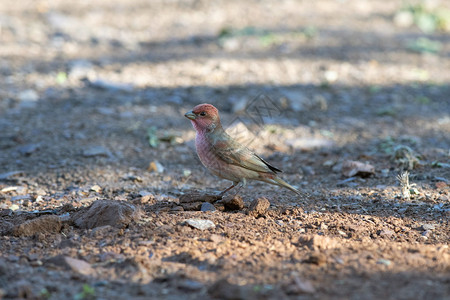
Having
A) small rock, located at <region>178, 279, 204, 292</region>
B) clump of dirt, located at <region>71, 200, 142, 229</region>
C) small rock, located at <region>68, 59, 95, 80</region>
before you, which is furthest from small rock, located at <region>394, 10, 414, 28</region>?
small rock, located at <region>178, 279, 204, 292</region>

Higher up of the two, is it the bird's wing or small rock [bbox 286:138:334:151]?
the bird's wing

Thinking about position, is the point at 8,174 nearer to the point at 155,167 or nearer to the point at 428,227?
the point at 155,167

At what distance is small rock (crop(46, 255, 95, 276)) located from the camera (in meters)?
3.60

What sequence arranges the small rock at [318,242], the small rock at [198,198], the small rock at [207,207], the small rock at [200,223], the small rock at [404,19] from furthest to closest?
the small rock at [404,19] < the small rock at [198,198] < the small rock at [207,207] < the small rock at [200,223] < the small rock at [318,242]

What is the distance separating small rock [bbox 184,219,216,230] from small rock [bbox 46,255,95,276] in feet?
3.17

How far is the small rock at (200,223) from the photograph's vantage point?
14.4 feet

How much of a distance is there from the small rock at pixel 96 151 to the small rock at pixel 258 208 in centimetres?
250

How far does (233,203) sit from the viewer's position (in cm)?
495

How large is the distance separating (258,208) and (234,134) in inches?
97.3

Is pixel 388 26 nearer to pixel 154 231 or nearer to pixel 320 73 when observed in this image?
pixel 320 73

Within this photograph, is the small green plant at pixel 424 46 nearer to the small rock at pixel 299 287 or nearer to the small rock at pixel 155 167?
the small rock at pixel 155 167

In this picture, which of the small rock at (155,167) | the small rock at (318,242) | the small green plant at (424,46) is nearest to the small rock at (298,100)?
the small rock at (155,167)

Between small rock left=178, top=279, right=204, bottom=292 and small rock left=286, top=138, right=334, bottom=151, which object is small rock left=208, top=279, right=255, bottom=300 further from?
small rock left=286, top=138, right=334, bottom=151

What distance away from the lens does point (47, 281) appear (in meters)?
3.46
